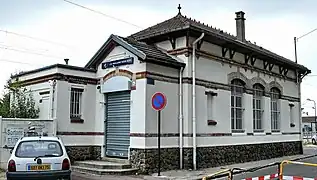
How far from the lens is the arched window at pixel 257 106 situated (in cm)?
2066

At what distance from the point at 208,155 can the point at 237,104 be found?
3771 mm

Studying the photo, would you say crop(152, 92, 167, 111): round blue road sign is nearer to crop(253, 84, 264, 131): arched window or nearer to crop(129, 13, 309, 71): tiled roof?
crop(129, 13, 309, 71): tiled roof

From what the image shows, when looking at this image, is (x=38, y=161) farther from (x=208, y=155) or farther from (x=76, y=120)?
(x=208, y=155)

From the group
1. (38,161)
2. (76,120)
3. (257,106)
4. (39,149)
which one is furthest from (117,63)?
(257,106)

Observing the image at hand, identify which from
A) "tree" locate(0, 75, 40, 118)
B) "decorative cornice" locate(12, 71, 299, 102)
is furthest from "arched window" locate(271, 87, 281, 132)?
"tree" locate(0, 75, 40, 118)

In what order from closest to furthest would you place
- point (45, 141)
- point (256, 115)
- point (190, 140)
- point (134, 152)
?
point (45, 141), point (134, 152), point (190, 140), point (256, 115)

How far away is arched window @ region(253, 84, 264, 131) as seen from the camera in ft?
67.8

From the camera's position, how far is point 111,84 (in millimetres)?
16516

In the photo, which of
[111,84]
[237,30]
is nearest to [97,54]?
[111,84]

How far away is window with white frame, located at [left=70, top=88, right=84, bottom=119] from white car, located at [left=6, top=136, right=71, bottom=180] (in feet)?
19.2

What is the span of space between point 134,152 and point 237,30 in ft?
38.4

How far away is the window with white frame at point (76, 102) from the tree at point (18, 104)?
5.59 ft

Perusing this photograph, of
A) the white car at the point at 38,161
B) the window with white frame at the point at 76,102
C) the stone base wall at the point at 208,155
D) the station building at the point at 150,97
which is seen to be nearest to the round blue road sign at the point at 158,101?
the station building at the point at 150,97

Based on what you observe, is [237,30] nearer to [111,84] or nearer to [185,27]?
[185,27]
